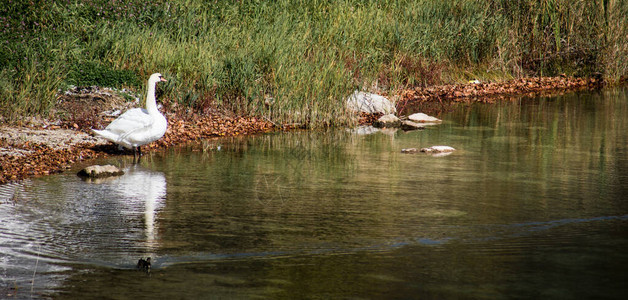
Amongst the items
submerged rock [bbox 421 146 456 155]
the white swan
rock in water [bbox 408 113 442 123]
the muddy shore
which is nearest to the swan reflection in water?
the white swan

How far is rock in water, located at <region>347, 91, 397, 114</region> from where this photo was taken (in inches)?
661

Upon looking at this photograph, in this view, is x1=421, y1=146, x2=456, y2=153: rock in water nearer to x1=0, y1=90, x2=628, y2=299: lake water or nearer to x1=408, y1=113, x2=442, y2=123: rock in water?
x1=0, y1=90, x2=628, y2=299: lake water

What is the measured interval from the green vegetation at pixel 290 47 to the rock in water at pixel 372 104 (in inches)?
25.6

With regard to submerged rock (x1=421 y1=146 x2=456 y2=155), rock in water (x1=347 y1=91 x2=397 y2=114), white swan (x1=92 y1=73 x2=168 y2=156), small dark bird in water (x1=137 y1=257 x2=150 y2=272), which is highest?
rock in water (x1=347 y1=91 x2=397 y2=114)

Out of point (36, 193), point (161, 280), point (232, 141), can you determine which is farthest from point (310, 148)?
point (161, 280)

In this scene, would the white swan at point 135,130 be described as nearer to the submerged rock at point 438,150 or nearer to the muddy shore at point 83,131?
the muddy shore at point 83,131

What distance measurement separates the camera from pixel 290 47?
54.7ft

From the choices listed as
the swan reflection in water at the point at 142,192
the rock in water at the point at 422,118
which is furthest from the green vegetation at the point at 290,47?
the swan reflection in water at the point at 142,192

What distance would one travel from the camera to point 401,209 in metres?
8.23

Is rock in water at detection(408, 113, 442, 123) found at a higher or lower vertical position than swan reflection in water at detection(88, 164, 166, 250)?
higher

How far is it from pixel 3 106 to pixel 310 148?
215 inches

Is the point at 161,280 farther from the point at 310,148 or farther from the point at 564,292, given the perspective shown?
the point at 310,148

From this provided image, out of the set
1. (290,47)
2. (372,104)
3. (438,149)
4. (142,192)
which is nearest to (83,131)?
(142,192)

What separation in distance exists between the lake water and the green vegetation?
3.20 metres
